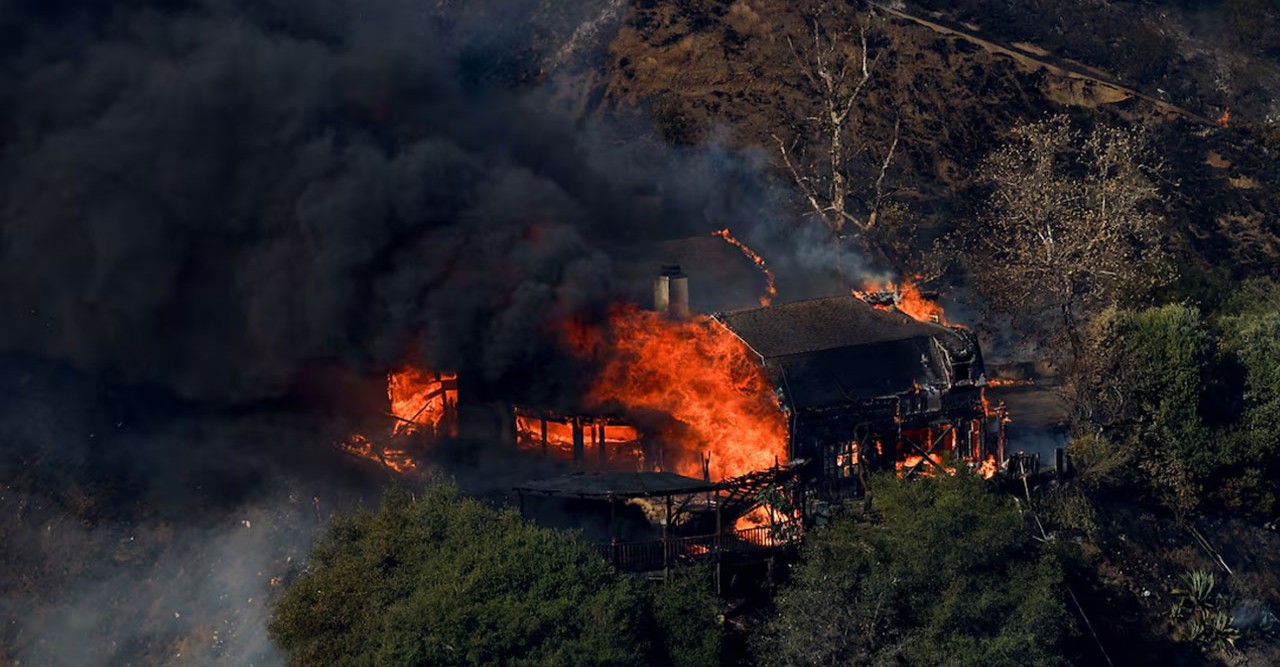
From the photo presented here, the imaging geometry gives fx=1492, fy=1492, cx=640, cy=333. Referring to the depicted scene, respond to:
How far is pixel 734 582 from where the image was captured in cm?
3856

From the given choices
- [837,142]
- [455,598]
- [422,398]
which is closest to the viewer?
[455,598]

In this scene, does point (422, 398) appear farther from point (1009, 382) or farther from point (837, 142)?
point (837, 142)

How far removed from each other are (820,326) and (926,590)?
940cm

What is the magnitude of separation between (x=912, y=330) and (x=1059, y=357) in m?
9.31

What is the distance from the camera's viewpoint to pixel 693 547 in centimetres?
3838

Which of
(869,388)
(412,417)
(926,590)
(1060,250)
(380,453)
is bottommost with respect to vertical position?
(380,453)

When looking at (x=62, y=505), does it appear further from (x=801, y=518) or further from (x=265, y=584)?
(x=801, y=518)

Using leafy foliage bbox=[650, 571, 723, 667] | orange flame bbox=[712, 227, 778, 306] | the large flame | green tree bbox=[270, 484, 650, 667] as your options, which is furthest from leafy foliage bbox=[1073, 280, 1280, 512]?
green tree bbox=[270, 484, 650, 667]

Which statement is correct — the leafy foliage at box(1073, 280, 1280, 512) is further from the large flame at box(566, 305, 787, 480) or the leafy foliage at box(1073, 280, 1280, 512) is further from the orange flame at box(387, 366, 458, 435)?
the orange flame at box(387, 366, 458, 435)

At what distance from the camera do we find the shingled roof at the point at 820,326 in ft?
138

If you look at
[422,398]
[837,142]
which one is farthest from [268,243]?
[837,142]

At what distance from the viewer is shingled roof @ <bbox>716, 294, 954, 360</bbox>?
138 ft

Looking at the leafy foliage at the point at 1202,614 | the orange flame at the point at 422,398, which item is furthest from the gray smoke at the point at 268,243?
the leafy foliage at the point at 1202,614

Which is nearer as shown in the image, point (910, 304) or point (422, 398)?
point (422, 398)
